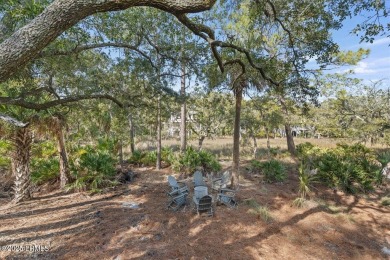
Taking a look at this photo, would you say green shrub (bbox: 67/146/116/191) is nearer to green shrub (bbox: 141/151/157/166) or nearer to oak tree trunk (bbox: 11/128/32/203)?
oak tree trunk (bbox: 11/128/32/203)

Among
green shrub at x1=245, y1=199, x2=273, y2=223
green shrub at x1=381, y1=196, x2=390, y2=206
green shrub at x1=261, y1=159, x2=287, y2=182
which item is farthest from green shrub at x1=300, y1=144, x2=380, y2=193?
green shrub at x1=245, y1=199, x2=273, y2=223

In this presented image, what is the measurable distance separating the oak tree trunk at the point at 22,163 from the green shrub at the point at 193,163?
238 inches

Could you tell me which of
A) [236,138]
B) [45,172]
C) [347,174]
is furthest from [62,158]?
[347,174]

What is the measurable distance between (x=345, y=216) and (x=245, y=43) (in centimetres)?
620

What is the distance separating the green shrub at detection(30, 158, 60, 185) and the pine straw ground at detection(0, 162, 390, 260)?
952 mm

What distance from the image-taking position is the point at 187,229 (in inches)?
231

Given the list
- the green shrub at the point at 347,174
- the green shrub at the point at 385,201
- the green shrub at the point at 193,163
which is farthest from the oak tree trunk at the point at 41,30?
the green shrub at the point at 385,201

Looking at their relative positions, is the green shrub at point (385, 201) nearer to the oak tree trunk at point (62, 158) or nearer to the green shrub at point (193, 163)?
the green shrub at point (193, 163)

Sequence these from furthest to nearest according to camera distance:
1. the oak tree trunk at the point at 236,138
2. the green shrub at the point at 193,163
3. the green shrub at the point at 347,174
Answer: the green shrub at the point at 193,163
the green shrub at the point at 347,174
the oak tree trunk at the point at 236,138

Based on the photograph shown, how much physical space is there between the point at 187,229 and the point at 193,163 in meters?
5.52

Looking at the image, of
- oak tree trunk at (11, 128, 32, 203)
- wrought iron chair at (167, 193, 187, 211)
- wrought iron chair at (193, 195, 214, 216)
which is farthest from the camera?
oak tree trunk at (11, 128, 32, 203)

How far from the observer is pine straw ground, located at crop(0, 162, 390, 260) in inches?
194

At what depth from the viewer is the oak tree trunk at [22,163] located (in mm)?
7445

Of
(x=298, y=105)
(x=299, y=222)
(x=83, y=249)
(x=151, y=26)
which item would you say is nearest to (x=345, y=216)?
(x=299, y=222)
